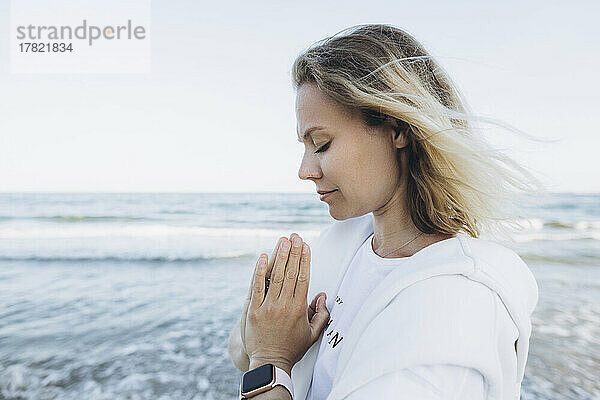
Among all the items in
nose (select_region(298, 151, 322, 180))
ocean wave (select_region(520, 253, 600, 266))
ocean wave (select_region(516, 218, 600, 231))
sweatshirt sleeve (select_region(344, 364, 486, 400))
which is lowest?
ocean wave (select_region(516, 218, 600, 231))

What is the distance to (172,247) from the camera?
9.53 m

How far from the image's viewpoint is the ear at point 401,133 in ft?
4.41

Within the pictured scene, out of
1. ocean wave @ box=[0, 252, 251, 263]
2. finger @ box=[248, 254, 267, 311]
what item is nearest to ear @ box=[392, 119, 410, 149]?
finger @ box=[248, 254, 267, 311]

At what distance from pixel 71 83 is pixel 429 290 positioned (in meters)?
19.2

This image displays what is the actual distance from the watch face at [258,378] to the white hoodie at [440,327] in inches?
9.4

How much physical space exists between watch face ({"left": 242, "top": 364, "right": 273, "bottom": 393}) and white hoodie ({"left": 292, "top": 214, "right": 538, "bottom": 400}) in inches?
9.4

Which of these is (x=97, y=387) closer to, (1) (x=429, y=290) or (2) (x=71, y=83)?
(1) (x=429, y=290)

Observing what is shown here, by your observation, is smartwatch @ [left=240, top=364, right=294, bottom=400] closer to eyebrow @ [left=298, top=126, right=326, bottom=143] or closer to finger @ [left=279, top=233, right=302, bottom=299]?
finger @ [left=279, top=233, right=302, bottom=299]

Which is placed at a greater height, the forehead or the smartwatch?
the forehead

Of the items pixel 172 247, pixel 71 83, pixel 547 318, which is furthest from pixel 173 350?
pixel 71 83

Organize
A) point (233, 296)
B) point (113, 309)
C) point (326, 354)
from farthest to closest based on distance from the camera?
point (233, 296)
point (113, 309)
point (326, 354)

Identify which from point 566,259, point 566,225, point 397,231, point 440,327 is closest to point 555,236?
point 566,225

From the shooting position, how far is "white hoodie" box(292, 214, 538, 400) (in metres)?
0.90

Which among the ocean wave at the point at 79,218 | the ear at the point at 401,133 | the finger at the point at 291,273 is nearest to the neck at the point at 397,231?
the ear at the point at 401,133
